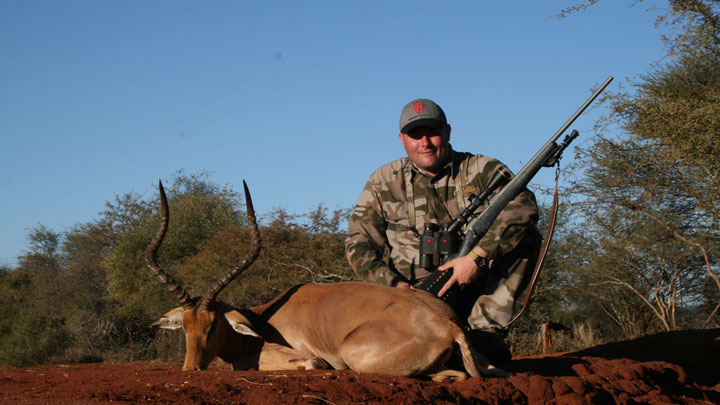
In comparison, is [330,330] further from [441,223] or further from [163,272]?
[163,272]

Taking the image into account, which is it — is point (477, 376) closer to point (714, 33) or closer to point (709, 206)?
point (709, 206)

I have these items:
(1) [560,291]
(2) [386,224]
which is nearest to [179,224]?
(1) [560,291]

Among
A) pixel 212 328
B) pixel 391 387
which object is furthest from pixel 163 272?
pixel 391 387

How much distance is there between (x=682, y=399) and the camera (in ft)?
17.1

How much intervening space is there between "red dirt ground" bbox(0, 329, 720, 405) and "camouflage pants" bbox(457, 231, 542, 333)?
16.6 inches

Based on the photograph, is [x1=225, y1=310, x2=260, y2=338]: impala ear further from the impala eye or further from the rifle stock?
the rifle stock

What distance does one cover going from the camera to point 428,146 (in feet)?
19.6

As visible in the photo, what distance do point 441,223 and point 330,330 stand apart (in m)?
1.50

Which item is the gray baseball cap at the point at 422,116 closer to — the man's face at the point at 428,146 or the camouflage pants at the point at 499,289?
the man's face at the point at 428,146

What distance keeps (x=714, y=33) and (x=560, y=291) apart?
5318 millimetres

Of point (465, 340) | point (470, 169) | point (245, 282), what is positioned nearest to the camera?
point (465, 340)

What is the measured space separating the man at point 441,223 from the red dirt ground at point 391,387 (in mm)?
563

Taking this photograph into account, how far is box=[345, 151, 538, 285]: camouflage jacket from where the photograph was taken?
5980 mm

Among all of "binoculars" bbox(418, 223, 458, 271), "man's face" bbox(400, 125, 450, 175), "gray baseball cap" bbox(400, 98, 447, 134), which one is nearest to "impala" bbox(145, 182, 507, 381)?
"binoculars" bbox(418, 223, 458, 271)
